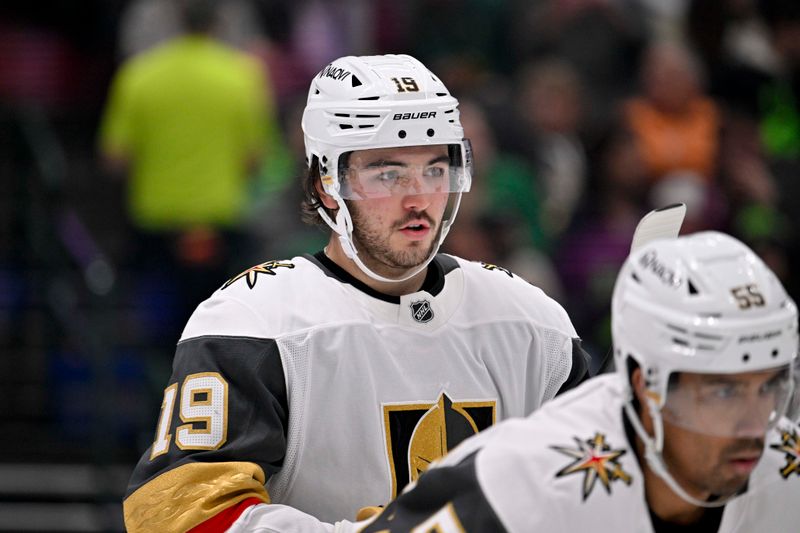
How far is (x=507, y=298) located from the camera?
351 cm

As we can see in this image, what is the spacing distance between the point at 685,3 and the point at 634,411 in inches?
210

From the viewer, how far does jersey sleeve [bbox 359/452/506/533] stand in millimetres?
2499

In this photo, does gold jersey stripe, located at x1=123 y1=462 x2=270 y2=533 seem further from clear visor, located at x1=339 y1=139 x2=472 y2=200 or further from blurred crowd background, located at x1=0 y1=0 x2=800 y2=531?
blurred crowd background, located at x1=0 y1=0 x2=800 y2=531

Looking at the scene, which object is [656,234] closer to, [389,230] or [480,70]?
[389,230]

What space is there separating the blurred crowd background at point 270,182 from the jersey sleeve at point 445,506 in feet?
12.1

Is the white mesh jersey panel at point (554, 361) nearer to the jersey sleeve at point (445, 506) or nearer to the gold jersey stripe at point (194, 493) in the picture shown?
the gold jersey stripe at point (194, 493)

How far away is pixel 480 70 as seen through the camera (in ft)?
24.4

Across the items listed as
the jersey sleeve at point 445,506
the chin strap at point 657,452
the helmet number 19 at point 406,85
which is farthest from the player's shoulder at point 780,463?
the helmet number 19 at point 406,85

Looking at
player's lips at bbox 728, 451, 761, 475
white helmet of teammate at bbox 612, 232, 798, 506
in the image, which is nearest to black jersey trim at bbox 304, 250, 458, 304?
white helmet of teammate at bbox 612, 232, 798, 506

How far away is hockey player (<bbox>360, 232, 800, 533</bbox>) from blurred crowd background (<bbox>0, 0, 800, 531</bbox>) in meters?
3.70

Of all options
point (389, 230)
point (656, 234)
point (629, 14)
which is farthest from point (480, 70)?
point (656, 234)

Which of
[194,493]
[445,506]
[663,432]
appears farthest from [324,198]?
[663,432]

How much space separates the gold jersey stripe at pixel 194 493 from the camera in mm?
3080

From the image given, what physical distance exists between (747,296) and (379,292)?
1151 mm
